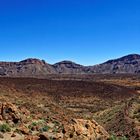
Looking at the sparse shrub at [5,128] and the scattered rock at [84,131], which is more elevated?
the sparse shrub at [5,128]

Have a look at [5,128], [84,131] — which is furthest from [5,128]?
[84,131]

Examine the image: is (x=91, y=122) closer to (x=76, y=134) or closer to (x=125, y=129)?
(x=76, y=134)

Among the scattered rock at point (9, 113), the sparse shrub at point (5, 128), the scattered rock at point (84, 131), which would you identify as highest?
the scattered rock at point (9, 113)

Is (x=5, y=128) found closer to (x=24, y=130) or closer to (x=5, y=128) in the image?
(x=5, y=128)

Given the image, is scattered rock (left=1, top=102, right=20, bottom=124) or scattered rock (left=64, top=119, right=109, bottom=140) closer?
scattered rock (left=64, top=119, right=109, bottom=140)

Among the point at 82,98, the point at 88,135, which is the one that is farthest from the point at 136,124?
the point at 82,98

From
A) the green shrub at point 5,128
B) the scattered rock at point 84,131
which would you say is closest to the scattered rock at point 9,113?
the green shrub at point 5,128

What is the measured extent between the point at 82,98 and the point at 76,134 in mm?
40228

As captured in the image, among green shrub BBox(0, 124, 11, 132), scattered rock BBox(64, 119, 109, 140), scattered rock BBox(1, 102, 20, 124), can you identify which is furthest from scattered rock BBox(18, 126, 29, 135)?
scattered rock BBox(64, 119, 109, 140)

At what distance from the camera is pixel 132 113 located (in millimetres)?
26766

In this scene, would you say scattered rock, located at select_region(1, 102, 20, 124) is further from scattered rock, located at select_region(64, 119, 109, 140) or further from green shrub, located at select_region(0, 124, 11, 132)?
scattered rock, located at select_region(64, 119, 109, 140)

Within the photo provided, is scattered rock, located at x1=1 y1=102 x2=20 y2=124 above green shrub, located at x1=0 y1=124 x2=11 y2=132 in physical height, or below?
above

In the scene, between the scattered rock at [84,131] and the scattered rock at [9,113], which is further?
the scattered rock at [9,113]

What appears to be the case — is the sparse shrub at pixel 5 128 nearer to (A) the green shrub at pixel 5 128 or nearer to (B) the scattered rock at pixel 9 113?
(A) the green shrub at pixel 5 128
